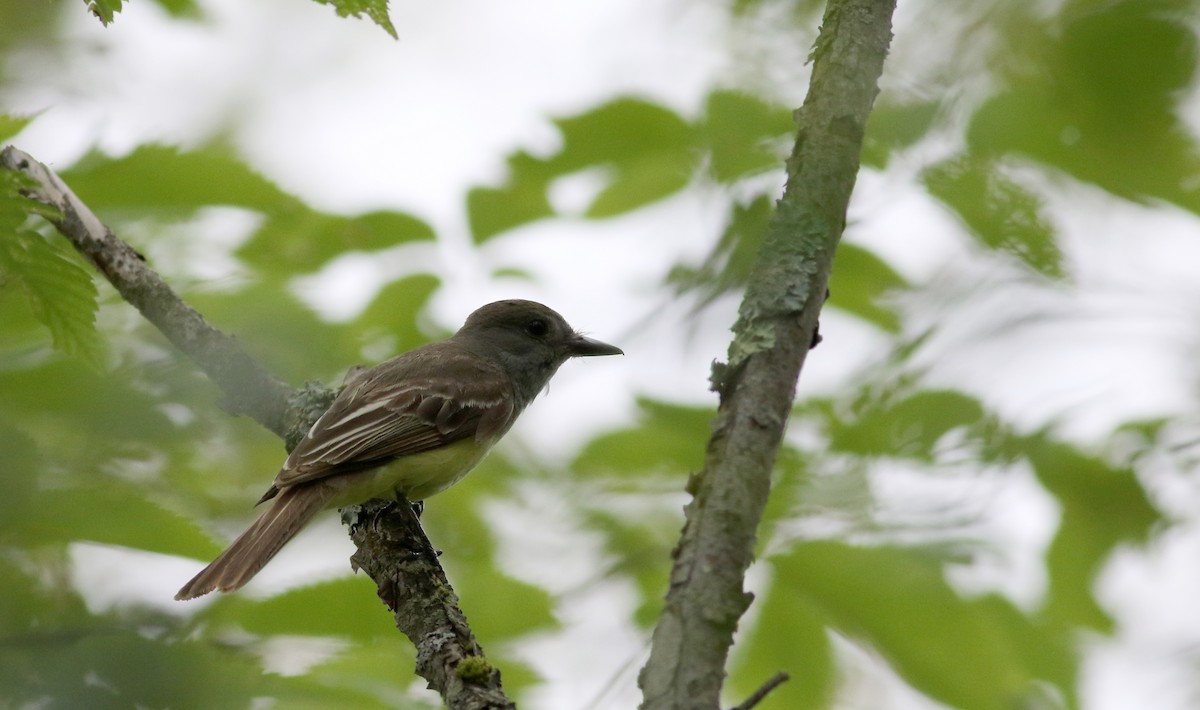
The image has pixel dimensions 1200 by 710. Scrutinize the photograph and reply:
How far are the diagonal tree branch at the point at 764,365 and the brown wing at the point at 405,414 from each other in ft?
9.59

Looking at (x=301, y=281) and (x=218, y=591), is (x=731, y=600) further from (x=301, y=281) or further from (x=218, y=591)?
(x=301, y=281)

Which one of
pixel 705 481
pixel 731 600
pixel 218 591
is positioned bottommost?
pixel 731 600

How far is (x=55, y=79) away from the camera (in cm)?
526

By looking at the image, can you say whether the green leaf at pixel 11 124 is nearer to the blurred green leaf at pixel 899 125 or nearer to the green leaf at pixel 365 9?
the green leaf at pixel 365 9

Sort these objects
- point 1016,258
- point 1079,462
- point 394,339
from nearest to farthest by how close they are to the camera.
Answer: point 1016,258
point 1079,462
point 394,339

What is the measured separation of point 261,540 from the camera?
4512mm

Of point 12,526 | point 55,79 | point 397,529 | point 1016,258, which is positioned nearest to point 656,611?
point 397,529

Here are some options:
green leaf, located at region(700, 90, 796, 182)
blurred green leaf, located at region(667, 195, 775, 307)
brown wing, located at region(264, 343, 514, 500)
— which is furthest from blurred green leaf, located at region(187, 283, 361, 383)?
green leaf, located at region(700, 90, 796, 182)

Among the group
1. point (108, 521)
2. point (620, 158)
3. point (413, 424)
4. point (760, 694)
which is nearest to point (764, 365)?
point (760, 694)

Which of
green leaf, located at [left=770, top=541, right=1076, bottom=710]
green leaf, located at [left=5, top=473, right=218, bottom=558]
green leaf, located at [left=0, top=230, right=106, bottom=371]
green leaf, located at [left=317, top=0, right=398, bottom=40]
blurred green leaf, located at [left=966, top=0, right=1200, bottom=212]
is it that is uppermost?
blurred green leaf, located at [left=966, top=0, right=1200, bottom=212]

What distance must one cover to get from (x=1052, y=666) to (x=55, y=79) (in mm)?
4933

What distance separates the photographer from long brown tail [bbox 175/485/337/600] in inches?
152

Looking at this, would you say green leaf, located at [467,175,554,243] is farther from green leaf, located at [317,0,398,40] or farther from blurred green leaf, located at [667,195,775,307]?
green leaf, located at [317,0,398,40]

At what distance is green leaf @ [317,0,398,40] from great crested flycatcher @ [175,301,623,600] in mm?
2202
